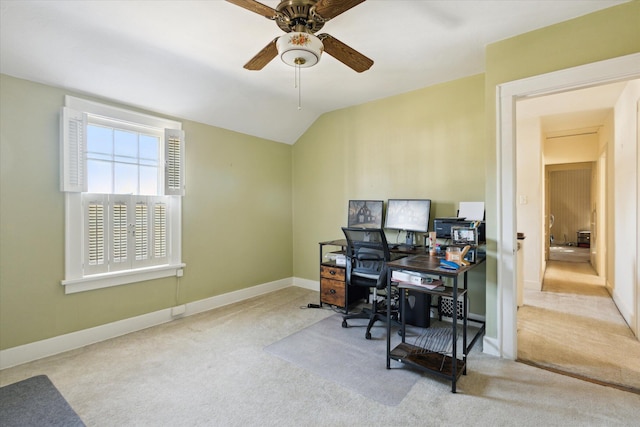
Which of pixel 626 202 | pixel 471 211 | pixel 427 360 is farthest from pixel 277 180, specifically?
pixel 626 202

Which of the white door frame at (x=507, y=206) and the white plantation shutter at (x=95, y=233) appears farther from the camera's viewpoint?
the white plantation shutter at (x=95, y=233)

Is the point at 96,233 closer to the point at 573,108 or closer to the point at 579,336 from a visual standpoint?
the point at 579,336

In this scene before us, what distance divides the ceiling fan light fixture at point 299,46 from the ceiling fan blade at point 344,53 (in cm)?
→ 16

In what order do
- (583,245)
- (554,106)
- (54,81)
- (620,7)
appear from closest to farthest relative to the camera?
(620,7)
(54,81)
(554,106)
(583,245)

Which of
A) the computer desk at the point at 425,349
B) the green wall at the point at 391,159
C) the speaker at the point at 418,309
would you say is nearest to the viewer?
the computer desk at the point at 425,349

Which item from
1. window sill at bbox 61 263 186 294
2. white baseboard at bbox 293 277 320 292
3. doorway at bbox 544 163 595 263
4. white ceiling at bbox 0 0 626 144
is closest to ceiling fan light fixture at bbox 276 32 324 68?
white ceiling at bbox 0 0 626 144

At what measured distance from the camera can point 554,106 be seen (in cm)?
388

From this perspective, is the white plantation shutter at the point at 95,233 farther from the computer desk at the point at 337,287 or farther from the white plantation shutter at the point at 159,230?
the computer desk at the point at 337,287

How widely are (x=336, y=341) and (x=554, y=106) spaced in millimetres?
4031

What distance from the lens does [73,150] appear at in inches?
104

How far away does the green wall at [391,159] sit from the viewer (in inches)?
126

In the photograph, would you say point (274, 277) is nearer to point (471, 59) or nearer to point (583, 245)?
point (471, 59)

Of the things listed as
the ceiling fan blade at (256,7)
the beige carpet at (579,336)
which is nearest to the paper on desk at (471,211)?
the beige carpet at (579,336)

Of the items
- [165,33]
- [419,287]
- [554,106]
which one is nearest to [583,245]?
[554,106]
